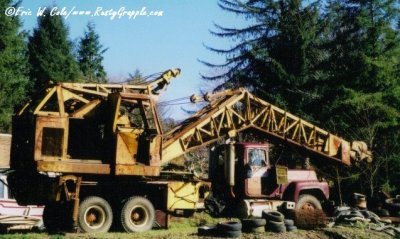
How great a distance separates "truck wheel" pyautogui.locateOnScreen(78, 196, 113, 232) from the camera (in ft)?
41.5

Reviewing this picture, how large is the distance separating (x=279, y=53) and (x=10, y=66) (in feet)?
55.4

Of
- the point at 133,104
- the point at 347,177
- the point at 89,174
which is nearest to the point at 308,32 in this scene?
the point at 347,177

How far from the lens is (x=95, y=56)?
45.7 metres

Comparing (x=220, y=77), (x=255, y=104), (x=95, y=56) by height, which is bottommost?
(x=255, y=104)

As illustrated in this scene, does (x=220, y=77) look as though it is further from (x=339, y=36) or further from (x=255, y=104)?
(x=255, y=104)

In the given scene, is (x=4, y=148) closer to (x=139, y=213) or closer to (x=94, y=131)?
(x=94, y=131)

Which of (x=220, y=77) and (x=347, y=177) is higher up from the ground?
(x=220, y=77)

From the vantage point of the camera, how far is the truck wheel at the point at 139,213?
43.6ft

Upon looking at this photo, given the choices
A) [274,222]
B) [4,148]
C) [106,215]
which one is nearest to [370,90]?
[274,222]

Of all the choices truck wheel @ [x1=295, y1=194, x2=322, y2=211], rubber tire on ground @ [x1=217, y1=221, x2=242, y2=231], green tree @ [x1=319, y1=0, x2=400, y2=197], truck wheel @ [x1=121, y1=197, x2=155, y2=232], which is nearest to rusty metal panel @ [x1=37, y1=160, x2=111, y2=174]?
truck wheel @ [x1=121, y1=197, x2=155, y2=232]

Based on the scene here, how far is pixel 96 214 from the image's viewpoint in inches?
512

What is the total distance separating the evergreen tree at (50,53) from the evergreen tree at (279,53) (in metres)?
15.0

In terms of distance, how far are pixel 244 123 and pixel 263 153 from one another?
4.09ft

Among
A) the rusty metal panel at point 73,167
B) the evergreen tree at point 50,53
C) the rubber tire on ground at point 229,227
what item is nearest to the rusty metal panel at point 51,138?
the rusty metal panel at point 73,167
